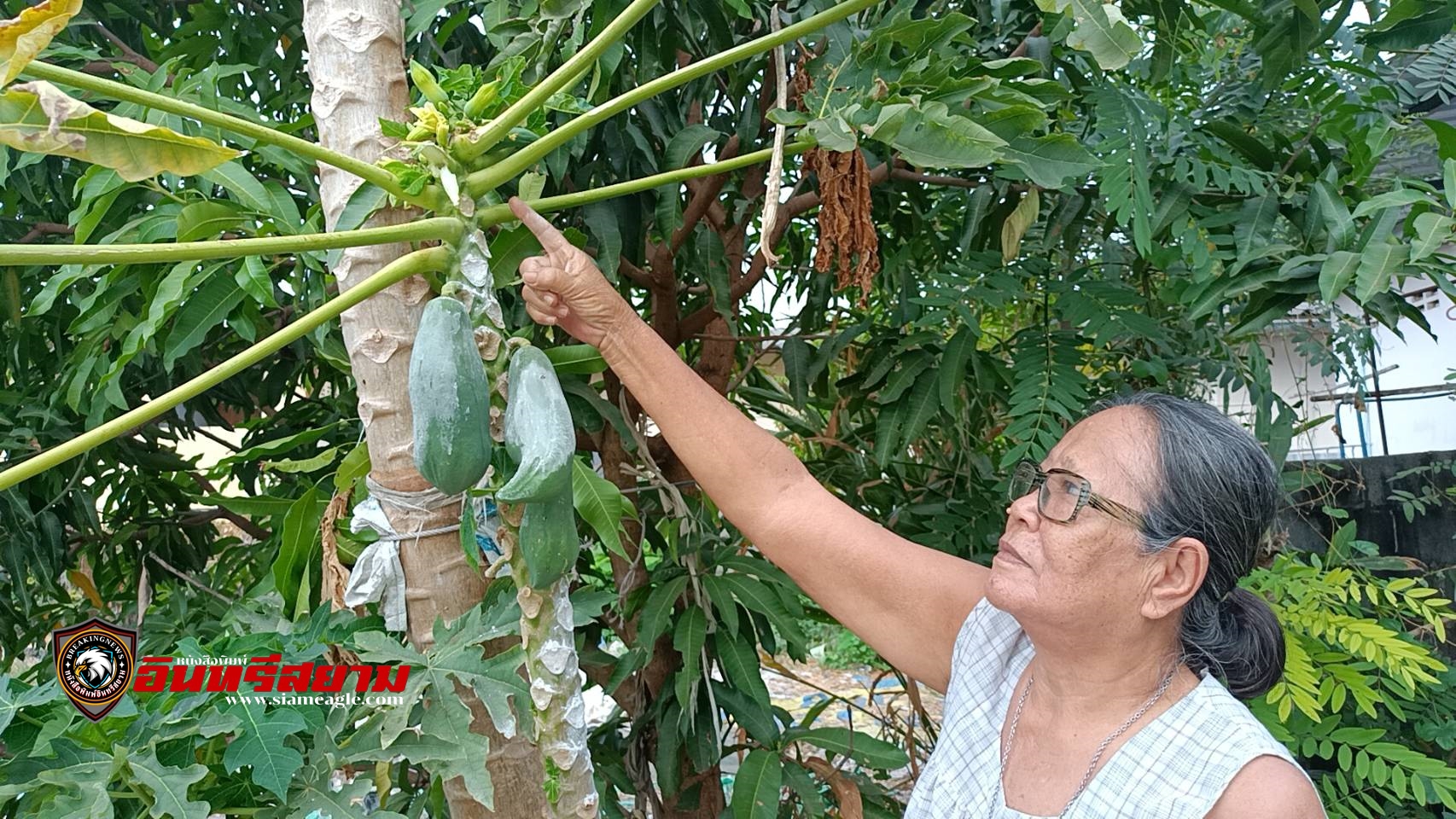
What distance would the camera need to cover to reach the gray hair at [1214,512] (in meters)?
1.17

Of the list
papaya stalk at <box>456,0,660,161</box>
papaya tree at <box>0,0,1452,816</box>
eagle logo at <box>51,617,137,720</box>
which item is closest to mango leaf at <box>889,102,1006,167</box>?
papaya tree at <box>0,0,1452,816</box>

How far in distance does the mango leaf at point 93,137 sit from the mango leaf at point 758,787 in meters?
1.23

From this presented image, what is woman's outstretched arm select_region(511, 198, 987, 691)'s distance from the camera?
1.33 metres

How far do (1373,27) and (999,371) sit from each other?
0.72m

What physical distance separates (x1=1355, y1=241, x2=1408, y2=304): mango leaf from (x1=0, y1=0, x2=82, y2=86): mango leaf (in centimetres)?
131

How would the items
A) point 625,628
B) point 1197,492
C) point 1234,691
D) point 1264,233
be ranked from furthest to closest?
point 625,628 < point 1264,233 < point 1234,691 < point 1197,492

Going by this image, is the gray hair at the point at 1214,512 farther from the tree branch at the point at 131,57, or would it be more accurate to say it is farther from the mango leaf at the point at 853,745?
the tree branch at the point at 131,57

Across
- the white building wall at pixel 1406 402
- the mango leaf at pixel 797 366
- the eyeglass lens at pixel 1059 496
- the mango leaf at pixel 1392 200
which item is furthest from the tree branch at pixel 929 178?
the white building wall at pixel 1406 402

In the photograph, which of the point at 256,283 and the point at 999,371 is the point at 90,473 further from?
the point at 999,371

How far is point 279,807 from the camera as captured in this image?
980 mm

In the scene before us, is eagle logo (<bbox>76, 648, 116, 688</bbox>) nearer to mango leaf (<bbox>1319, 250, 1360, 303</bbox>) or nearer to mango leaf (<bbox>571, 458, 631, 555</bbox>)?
mango leaf (<bbox>571, 458, 631, 555</bbox>)

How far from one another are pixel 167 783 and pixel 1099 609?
914 millimetres

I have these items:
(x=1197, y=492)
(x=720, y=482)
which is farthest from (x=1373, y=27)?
(x=720, y=482)

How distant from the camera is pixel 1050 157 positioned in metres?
1.07
